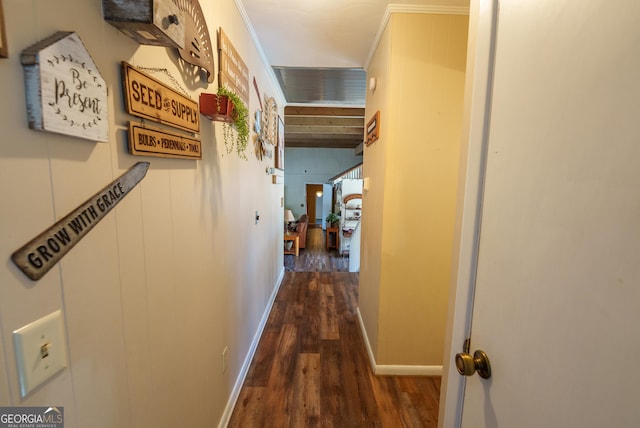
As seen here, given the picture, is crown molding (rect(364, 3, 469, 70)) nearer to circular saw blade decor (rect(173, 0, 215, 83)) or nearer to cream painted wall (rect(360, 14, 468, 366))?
cream painted wall (rect(360, 14, 468, 366))

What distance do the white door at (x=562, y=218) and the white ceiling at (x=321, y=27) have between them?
1.30m

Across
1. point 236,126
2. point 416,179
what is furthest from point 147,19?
point 416,179

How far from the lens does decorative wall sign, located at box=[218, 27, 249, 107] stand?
137 centimetres

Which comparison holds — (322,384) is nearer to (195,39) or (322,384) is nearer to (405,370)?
(405,370)

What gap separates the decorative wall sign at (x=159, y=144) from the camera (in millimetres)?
743

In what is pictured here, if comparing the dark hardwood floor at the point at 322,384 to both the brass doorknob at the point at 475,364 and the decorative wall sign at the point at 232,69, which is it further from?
the decorative wall sign at the point at 232,69

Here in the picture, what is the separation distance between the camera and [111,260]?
683 millimetres

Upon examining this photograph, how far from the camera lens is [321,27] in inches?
77.9

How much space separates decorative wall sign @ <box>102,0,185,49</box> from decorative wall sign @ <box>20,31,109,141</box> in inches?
6.2

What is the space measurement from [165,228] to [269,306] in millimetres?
2261

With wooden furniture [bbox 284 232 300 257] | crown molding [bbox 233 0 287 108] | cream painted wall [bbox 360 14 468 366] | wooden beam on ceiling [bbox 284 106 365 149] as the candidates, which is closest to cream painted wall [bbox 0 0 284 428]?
crown molding [bbox 233 0 287 108]

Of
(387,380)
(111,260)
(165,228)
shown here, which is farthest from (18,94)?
(387,380)

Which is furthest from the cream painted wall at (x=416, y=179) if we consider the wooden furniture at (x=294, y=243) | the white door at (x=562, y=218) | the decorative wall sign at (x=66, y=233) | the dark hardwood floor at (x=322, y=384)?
the wooden furniture at (x=294, y=243)

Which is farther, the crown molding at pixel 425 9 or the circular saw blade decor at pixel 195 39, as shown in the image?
the crown molding at pixel 425 9
